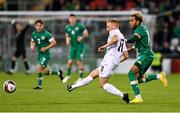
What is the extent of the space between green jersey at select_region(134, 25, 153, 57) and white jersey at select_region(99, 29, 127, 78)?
439 mm

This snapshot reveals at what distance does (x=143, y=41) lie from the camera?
682 inches

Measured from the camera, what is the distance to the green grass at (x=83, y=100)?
51.1ft

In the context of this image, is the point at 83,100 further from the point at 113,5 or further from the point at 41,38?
the point at 113,5

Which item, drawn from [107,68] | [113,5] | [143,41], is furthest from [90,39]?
[107,68]

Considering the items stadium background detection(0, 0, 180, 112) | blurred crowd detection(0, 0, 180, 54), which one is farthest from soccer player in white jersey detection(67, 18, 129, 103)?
blurred crowd detection(0, 0, 180, 54)

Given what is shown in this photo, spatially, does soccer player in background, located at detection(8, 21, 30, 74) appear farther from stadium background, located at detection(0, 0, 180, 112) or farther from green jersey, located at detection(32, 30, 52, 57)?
green jersey, located at detection(32, 30, 52, 57)

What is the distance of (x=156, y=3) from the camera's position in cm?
3803

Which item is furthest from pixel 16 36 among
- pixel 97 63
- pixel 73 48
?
pixel 73 48

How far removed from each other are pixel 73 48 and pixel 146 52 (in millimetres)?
9377

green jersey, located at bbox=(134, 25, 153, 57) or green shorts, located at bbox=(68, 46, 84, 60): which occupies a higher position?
green jersey, located at bbox=(134, 25, 153, 57)

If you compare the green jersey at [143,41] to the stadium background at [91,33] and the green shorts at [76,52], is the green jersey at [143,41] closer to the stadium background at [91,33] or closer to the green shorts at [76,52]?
the green shorts at [76,52]

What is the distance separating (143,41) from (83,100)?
7.13 ft

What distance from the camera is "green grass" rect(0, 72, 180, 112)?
1557cm

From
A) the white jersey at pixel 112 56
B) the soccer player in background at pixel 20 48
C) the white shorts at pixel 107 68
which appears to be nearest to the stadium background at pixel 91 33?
the soccer player in background at pixel 20 48
